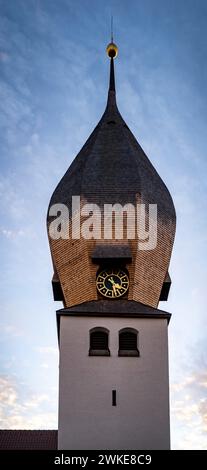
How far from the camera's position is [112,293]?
33.6 meters

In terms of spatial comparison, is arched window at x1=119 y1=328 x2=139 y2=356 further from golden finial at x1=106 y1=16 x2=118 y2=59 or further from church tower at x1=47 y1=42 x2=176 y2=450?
golden finial at x1=106 y1=16 x2=118 y2=59

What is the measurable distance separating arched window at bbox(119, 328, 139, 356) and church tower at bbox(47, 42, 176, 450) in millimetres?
33

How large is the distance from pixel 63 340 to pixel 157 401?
147 inches

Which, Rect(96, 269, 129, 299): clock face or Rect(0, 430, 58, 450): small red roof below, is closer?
Rect(96, 269, 129, 299): clock face

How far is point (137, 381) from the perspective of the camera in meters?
31.8

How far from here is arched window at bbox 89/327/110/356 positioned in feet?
106

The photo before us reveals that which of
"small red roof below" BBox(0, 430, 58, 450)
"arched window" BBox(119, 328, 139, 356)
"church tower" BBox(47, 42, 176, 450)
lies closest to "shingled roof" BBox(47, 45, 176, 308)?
"church tower" BBox(47, 42, 176, 450)

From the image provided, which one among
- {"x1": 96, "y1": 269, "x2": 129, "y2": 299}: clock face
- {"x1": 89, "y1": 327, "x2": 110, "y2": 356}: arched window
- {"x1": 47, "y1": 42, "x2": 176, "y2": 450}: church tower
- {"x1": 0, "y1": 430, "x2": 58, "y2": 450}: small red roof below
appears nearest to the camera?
{"x1": 47, "y1": 42, "x2": 176, "y2": 450}: church tower

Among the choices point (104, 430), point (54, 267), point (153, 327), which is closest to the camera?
point (104, 430)

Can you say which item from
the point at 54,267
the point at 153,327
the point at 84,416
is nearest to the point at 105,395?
the point at 84,416

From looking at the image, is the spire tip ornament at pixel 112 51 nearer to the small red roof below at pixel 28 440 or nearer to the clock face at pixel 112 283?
the clock face at pixel 112 283

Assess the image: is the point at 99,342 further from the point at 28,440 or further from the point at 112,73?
the point at 112,73

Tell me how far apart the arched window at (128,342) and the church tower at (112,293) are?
0.11ft
